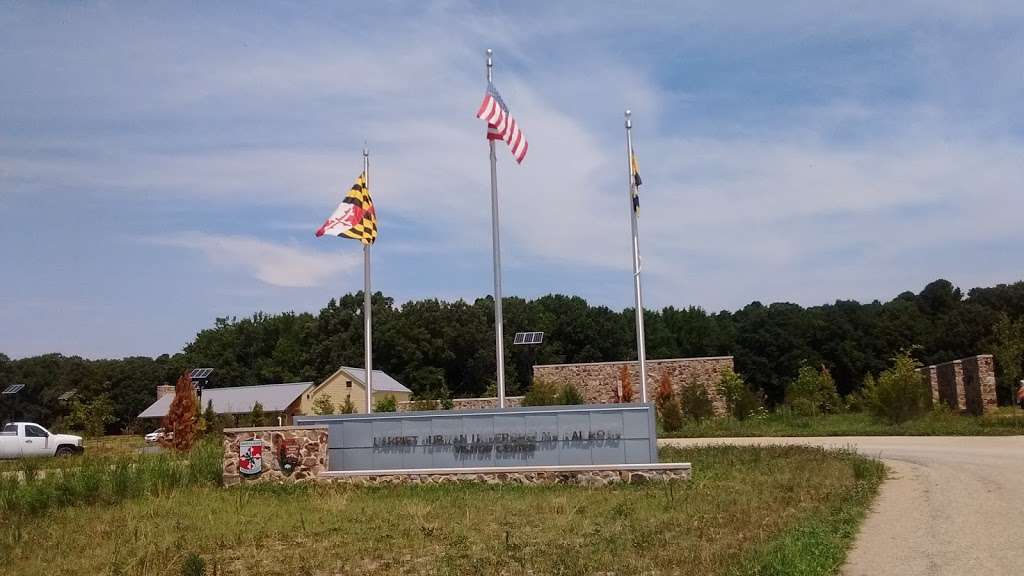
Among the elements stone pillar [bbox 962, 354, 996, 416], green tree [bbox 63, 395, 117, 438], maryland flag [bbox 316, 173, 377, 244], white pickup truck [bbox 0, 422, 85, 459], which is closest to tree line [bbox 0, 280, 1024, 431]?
green tree [bbox 63, 395, 117, 438]

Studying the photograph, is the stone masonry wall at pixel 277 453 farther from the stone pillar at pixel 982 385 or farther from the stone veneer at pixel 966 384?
the stone veneer at pixel 966 384

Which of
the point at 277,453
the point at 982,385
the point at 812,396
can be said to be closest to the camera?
the point at 277,453

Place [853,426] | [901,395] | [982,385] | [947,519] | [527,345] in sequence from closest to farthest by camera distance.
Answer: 1. [947,519]
2. [901,395]
3. [853,426]
4. [982,385]
5. [527,345]

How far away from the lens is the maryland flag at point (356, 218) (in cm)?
1995

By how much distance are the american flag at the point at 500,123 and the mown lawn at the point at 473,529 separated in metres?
7.35

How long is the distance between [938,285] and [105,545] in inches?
2831

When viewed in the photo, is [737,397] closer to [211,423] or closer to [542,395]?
[542,395]

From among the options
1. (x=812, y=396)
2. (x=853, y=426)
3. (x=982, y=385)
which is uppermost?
(x=982, y=385)

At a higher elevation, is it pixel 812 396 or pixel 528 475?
pixel 812 396

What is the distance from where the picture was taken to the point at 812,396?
38719mm

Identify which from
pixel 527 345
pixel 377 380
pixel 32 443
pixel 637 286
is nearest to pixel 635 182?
pixel 637 286

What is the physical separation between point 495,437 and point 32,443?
21617mm

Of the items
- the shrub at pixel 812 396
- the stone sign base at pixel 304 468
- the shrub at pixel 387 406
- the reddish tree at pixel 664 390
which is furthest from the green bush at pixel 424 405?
the stone sign base at pixel 304 468

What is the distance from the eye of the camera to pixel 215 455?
1995 cm
